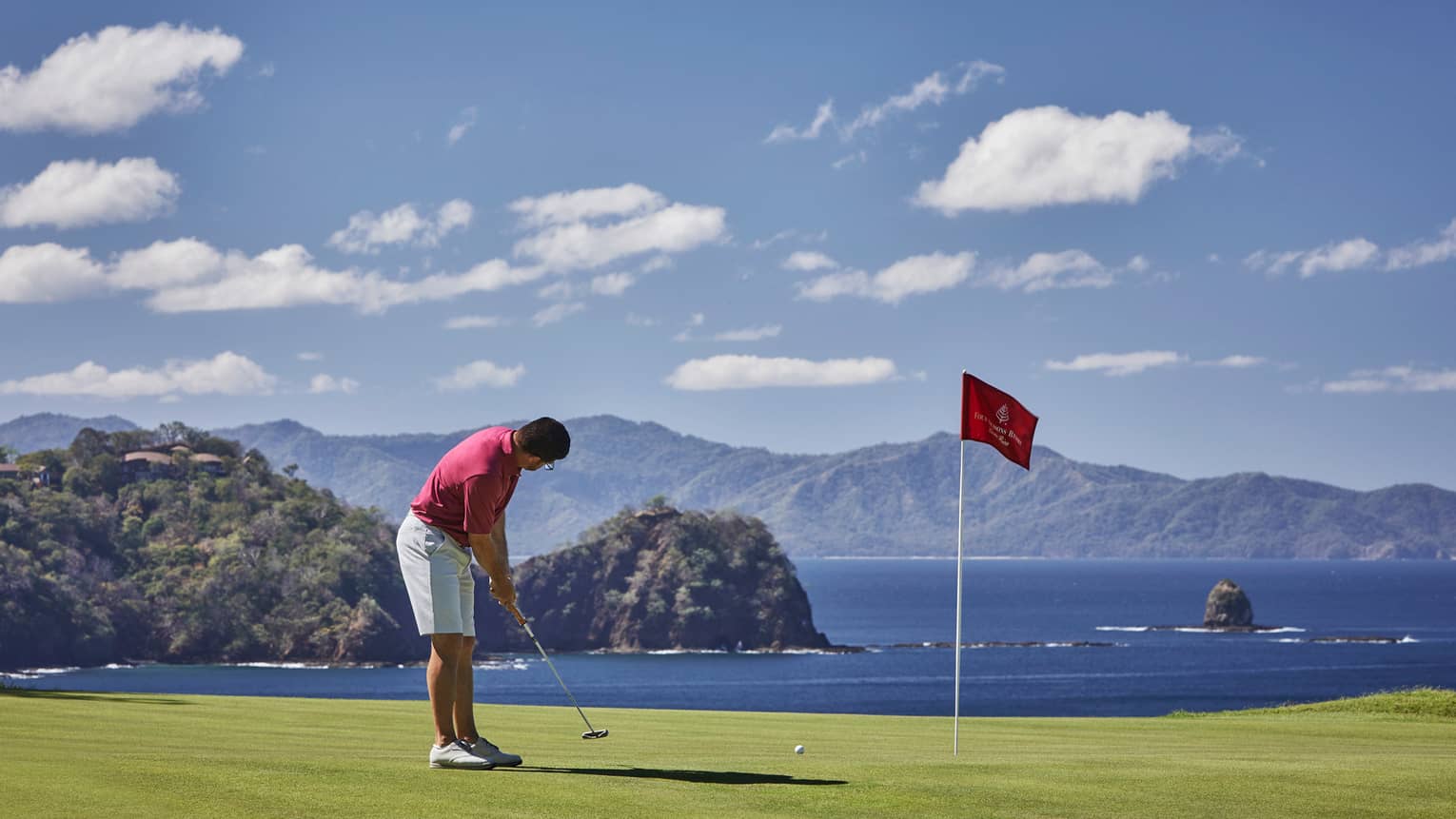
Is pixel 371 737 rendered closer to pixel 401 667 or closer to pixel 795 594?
pixel 401 667

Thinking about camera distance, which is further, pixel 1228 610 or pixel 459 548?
pixel 1228 610

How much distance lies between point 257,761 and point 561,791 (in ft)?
7.70

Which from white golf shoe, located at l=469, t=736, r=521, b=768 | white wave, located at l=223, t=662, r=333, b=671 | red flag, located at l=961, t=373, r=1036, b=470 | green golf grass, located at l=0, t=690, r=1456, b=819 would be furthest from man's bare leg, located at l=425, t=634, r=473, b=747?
white wave, located at l=223, t=662, r=333, b=671

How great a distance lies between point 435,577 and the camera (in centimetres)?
977

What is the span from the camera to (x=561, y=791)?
881 cm

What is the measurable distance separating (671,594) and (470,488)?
170 meters

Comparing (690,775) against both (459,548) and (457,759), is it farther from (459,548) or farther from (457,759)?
(459,548)

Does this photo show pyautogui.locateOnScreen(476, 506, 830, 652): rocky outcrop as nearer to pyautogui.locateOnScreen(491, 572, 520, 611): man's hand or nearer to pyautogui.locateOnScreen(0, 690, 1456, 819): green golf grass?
A: pyautogui.locateOnScreen(0, 690, 1456, 819): green golf grass

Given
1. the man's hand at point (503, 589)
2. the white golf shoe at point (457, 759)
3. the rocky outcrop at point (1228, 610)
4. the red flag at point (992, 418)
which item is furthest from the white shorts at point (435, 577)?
the rocky outcrop at point (1228, 610)

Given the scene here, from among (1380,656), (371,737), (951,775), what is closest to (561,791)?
(951,775)

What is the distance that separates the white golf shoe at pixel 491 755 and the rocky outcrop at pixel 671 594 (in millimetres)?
163894

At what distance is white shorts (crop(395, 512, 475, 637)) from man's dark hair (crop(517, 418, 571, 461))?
2.70 feet

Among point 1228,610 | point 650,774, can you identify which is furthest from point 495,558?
point 1228,610

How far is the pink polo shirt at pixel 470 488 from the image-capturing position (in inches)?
380
